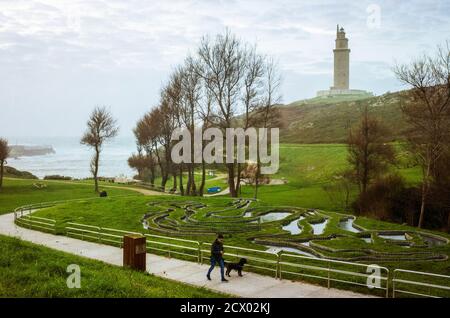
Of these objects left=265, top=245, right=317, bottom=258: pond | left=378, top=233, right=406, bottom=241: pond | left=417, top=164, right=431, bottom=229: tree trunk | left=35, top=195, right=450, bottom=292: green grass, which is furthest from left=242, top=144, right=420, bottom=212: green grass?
left=265, top=245, right=317, bottom=258: pond

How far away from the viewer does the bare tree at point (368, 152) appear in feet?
157

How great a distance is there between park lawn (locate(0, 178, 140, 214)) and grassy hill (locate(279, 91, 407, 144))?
54710 millimetres

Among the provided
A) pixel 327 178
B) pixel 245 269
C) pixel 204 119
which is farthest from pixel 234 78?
pixel 245 269

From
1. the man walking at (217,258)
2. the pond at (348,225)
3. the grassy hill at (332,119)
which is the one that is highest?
the grassy hill at (332,119)

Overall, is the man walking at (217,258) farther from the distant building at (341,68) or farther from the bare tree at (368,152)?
the distant building at (341,68)

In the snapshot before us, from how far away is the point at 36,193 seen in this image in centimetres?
5275

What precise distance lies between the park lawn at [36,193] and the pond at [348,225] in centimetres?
2939

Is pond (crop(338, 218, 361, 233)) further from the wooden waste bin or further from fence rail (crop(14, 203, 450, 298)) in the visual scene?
the wooden waste bin

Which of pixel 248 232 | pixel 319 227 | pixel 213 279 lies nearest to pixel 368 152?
pixel 319 227

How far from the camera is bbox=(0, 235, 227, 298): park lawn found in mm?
12305

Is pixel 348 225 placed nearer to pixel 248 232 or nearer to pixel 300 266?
pixel 248 232

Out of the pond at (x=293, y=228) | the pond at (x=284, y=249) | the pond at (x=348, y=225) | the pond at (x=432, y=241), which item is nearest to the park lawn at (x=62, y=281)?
the pond at (x=284, y=249)

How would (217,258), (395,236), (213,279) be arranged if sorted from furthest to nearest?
(395,236) → (213,279) → (217,258)

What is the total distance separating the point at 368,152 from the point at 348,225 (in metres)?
20.1
